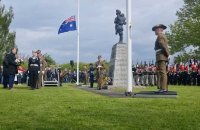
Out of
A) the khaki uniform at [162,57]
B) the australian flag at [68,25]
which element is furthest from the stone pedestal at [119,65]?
the khaki uniform at [162,57]

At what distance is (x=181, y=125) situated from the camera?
29.4ft

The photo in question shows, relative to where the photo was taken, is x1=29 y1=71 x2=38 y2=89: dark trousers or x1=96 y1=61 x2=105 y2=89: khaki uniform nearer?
x1=29 y1=71 x2=38 y2=89: dark trousers

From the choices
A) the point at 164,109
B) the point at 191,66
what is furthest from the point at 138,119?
the point at 191,66

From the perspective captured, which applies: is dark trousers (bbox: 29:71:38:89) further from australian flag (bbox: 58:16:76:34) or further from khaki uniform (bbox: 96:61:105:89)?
australian flag (bbox: 58:16:76:34)

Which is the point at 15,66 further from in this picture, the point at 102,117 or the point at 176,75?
the point at 176,75

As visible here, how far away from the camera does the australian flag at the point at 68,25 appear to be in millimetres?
40250

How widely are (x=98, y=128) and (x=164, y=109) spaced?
3389mm

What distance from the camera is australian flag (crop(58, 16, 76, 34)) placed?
4025cm

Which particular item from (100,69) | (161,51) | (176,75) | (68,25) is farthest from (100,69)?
(68,25)

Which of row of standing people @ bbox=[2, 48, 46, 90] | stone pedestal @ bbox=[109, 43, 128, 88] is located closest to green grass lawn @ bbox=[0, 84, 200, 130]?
row of standing people @ bbox=[2, 48, 46, 90]

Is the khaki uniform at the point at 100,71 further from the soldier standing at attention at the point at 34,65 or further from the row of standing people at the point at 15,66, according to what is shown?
the soldier standing at attention at the point at 34,65

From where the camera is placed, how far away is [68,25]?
40.5 meters

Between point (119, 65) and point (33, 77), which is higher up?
point (119, 65)

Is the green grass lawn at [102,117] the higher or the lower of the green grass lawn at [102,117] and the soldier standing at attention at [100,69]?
the lower
